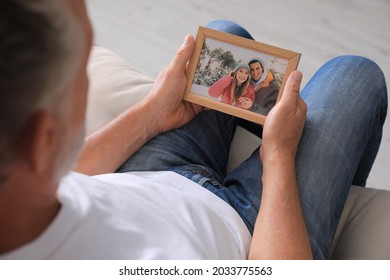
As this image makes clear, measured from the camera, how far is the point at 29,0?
52cm

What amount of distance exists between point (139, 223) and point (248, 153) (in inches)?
20.1

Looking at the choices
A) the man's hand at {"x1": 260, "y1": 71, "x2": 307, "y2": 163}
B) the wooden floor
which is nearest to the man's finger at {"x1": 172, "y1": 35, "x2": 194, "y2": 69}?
the man's hand at {"x1": 260, "y1": 71, "x2": 307, "y2": 163}

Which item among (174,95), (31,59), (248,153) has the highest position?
(31,59)

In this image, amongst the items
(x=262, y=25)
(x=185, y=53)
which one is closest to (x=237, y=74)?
(x=185, y=53)

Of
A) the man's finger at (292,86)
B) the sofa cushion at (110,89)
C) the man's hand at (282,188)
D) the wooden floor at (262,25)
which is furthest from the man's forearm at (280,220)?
the wooden floor at (262,25)

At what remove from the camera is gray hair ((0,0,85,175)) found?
52 cm

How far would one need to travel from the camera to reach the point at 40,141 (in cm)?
59

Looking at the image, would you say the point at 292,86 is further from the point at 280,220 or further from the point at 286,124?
the point at 280,220

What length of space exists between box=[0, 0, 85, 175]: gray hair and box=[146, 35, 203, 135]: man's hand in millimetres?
563

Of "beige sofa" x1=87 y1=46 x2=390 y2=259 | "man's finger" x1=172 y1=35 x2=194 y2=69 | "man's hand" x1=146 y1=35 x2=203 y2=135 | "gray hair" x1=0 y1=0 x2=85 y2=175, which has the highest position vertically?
"gray hair" x1=0 y1=0 x2=85 y2=175

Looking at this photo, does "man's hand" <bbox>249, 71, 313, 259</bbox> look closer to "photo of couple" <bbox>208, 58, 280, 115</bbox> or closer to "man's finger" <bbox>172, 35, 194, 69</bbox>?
"photo of couple" <bbox>208, 58, 280, 115</bbox>

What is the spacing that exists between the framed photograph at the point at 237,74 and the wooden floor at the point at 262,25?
30.0 inches
